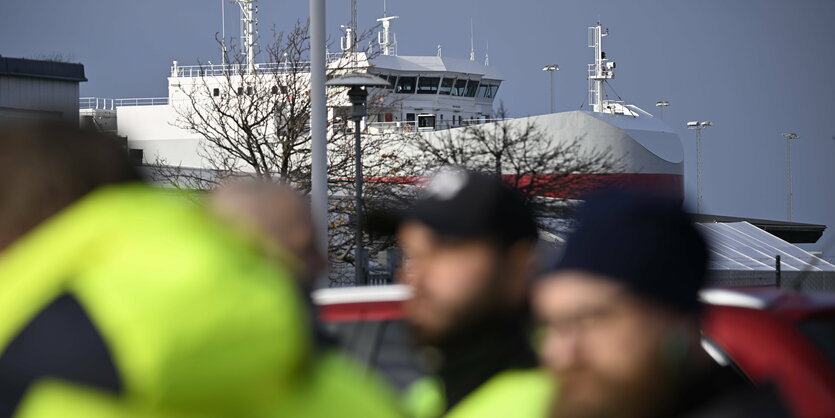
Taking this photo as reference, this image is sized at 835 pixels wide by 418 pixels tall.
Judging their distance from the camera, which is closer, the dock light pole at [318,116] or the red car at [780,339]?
the red car at [780,339]

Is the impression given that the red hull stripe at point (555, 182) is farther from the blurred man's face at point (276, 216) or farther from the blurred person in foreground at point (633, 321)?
the blurred person in foreground at point (633, 321)

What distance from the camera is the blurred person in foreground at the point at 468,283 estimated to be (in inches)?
100

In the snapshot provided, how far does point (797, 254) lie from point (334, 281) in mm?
9543

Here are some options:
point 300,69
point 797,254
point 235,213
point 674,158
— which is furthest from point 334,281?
point 674,158

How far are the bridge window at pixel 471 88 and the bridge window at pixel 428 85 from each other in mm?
2925

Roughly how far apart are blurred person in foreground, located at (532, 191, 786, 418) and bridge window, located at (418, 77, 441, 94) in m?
44.8

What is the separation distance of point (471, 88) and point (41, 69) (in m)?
29.6

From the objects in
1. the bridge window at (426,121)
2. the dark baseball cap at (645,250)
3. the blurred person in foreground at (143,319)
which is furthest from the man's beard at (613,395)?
the bridge window at (426,121)

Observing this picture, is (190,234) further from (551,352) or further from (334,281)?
(334,281)

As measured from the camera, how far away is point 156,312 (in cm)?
125

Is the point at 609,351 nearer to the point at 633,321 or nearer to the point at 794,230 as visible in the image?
the point at 633,321

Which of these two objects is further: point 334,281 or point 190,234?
point 334,281

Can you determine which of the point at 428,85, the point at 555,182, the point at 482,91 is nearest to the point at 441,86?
the point at 428,85

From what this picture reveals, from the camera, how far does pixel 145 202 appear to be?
4.72 feet
